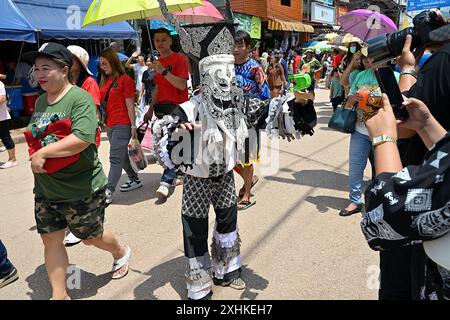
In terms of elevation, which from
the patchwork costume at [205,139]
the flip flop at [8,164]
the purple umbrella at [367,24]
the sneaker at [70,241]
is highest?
the purple umbrella at [367,24]

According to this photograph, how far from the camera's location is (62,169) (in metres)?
2.42

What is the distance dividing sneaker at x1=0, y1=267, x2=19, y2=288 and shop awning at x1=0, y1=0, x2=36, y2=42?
19.2ft

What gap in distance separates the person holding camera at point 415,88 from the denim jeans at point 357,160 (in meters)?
2.03

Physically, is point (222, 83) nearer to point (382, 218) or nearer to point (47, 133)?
point (47, 133)

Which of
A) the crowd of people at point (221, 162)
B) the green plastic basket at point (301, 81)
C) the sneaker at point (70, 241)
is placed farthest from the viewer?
the sneaker at point (70, 241)

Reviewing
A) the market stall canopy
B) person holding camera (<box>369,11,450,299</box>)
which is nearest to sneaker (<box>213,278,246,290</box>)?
person holding camera (<box>369,11,450,299</box>)

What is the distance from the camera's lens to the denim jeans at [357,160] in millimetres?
3908

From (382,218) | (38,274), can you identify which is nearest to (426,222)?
(382,218)

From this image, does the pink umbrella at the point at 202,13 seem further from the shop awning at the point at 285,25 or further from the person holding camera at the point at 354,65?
the shop awning at the point at 285,25

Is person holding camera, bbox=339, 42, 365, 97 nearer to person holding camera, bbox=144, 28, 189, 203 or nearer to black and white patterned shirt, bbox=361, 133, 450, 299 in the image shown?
person holding camera, bbox=144, 28, 189, 203

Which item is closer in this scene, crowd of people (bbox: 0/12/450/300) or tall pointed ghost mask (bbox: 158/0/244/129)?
crowd of people (bbox: 0/12/450/300)

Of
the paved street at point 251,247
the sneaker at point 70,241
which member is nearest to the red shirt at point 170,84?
the paved street at point 251,247

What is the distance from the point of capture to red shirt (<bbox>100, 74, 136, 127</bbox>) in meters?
4.25

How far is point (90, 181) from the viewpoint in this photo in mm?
2539
